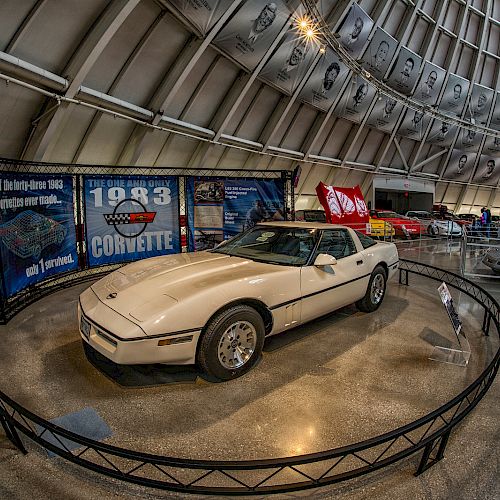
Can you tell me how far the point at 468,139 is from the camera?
21.8 m

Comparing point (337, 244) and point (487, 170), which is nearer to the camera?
point (337, 244)

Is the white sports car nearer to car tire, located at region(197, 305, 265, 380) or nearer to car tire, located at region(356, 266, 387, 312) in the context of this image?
car tire, located at region(197, 305, 265, 380)

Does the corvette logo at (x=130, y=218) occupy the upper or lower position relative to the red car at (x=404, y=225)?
lower

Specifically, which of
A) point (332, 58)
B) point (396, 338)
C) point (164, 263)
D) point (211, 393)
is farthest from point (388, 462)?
point (332, 58)

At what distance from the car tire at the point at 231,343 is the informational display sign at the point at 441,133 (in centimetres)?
2146

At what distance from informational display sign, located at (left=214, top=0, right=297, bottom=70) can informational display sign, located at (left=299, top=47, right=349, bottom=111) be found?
305 cm

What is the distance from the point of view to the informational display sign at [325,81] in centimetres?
1213

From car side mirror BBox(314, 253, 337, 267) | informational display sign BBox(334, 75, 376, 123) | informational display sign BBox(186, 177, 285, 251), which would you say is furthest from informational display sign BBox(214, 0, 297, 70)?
car side mirror BBox(314, 253, 337, 267)

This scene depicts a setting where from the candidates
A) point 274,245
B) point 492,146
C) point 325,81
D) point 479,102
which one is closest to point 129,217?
point 274,245

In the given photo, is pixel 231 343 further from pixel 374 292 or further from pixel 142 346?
pixel 374 292

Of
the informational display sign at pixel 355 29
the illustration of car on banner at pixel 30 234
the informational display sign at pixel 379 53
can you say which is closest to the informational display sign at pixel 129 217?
the illustration of car on banner at pixel 30 234

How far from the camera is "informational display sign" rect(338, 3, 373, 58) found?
11.8 meters

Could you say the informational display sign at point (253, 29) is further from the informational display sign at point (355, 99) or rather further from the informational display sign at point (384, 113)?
the informational display sign at point (384, 113)

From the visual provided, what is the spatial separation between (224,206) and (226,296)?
484 centimetres
